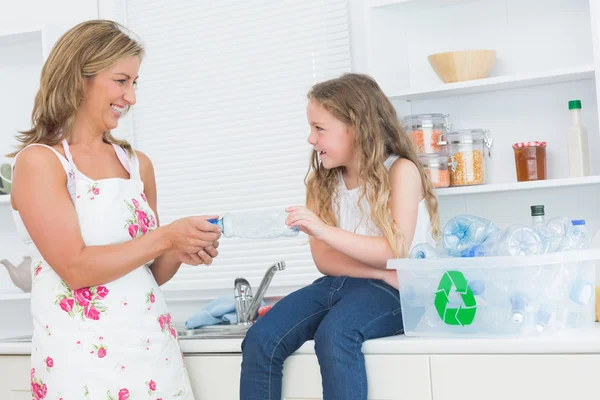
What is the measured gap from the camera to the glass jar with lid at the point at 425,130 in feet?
8.21

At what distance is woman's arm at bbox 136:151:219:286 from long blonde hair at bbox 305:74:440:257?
1.22 ft

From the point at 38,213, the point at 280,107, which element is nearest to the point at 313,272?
the point at 280,107

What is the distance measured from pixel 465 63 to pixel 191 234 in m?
1.11

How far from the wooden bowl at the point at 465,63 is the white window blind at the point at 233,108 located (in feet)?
1.40

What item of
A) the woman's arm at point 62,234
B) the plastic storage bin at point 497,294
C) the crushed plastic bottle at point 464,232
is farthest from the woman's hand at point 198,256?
the crushed plastic bottle at point 464,232

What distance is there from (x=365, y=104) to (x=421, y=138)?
0.40 metres

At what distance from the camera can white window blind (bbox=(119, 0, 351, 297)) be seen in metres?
2.95

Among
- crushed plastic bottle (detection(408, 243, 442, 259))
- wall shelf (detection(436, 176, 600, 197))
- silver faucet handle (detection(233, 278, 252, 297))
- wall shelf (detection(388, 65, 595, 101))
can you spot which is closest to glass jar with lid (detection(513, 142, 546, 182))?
wall shelf (detection(436, 176, 600, 197))

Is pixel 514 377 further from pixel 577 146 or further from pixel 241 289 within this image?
pixel 241 289

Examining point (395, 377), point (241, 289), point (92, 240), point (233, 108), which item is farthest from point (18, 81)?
point (395, 377)

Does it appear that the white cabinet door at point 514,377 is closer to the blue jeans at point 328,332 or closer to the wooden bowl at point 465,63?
the blue jeans at point 328,332

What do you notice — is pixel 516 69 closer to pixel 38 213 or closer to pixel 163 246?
pixel 163 246

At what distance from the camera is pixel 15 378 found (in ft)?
7.75

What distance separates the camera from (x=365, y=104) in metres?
2.17
